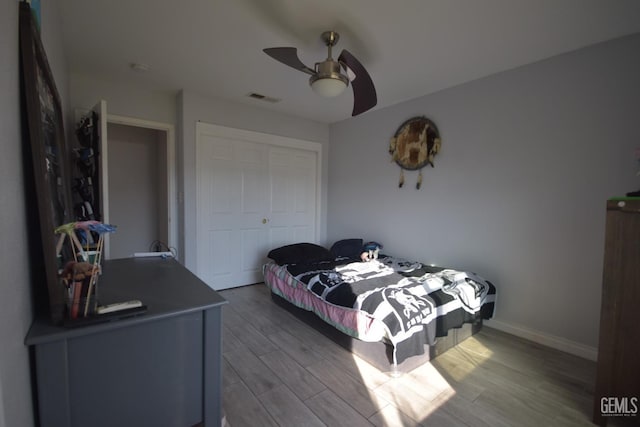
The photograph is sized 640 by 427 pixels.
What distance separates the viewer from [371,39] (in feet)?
7.38

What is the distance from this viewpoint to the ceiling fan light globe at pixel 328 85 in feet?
6.78

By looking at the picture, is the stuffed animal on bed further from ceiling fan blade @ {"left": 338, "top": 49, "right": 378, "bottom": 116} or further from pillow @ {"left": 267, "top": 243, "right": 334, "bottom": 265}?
ceiling fan blade @ {"left": 338, "top": 49, "right": 378, "bottom": 116}

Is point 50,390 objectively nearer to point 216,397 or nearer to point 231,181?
point 216,397

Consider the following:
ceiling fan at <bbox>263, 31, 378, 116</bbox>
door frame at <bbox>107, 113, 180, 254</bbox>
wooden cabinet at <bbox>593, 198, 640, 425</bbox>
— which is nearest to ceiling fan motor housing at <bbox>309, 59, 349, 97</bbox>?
ceiling fan at <bbox>263, 31, 378, 116</bbox>

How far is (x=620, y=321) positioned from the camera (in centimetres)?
158

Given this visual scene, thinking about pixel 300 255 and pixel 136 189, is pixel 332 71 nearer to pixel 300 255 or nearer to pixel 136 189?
pixel 300 255

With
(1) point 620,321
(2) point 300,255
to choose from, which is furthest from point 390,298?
(2) point 300,255

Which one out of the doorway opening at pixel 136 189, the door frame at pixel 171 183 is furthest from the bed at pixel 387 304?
the doorway opening at pixel 136 189

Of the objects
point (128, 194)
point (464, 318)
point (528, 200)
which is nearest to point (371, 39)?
point (528, 200)

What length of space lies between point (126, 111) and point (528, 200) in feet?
14.0

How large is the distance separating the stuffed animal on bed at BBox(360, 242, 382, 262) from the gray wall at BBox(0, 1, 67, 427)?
281 centimetres

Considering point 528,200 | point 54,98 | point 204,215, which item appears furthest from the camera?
point 204,215

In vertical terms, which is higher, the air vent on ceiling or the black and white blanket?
the air vent on ceiling

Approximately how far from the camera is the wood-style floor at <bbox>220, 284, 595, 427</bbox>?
1.68 meters
